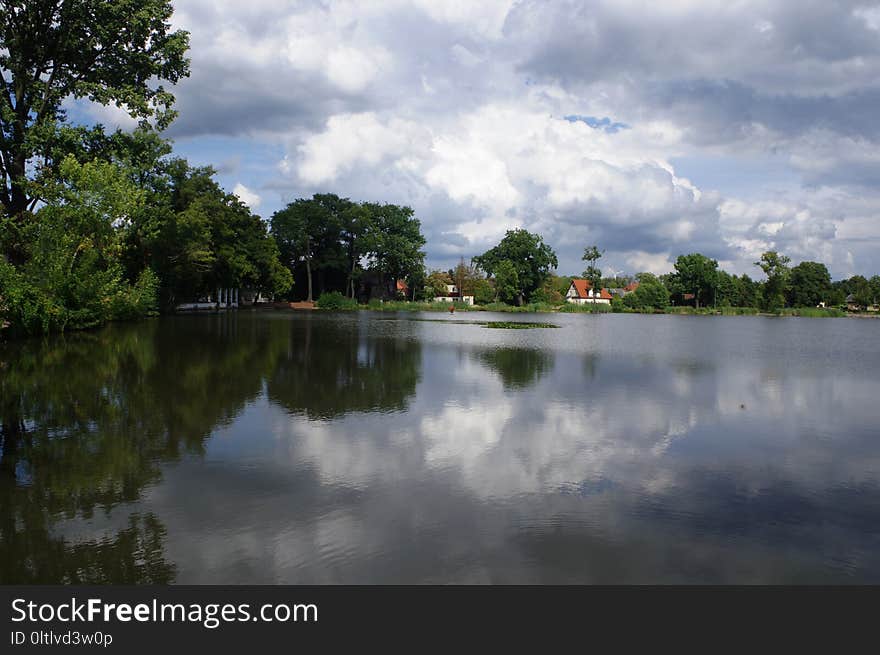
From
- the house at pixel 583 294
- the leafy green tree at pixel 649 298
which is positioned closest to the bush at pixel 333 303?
the leafy green tree at pixel 649 298

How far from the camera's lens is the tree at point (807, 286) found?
126 metres

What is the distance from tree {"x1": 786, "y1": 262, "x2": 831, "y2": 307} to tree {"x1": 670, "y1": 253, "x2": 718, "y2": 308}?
722 inches

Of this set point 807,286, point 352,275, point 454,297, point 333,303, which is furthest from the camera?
point 454,297

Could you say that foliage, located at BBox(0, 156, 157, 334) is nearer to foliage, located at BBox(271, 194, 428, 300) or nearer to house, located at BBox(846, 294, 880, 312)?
foliage, located at BBox(271, 194, 428, 300)

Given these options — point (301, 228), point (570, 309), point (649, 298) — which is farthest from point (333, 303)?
point (649, 298)

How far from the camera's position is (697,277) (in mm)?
120938

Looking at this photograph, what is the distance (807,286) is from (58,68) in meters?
136

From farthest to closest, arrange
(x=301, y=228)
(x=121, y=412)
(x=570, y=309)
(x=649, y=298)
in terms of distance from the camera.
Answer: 1. (x=649, y=298)
2. (x=570, y=309)
3. (x=301, y=228)
4. (x=121, y=412)

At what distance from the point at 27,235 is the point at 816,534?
31.6m

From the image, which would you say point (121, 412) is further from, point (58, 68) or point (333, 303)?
point (333, 303)

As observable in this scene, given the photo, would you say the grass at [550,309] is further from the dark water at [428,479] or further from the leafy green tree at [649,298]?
the dark water at [428,479]

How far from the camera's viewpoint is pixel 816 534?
6414 millimetres

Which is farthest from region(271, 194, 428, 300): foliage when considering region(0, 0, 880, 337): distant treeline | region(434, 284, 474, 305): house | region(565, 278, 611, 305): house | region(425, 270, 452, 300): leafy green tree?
region(565, 278, 611, 305): house

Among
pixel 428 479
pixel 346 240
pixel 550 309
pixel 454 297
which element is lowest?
pixel 428 479
